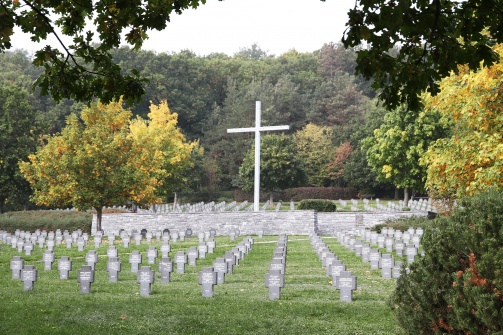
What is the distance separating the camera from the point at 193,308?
1323cm

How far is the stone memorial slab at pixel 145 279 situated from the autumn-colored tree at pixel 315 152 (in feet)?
189

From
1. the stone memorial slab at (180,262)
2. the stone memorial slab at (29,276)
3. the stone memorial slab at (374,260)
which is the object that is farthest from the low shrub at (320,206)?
the stone memorial slab at (29,276)

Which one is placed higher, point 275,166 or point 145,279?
point 275,166

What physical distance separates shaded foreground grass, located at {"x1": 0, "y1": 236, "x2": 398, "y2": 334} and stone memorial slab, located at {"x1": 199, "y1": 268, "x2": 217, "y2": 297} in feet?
0.76

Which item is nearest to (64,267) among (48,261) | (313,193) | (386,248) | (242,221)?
(48,261)

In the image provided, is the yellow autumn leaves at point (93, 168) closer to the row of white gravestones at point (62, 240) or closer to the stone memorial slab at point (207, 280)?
the row of white gravestones at point (62, 240)

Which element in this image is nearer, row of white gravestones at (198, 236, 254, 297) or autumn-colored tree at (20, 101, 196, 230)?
row of white gravestones at (198, 236, 254, 297)

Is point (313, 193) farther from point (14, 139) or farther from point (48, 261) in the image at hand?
point (48, 261)

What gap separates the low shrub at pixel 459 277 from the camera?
7.18 metres

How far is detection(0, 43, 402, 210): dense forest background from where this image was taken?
240 ft

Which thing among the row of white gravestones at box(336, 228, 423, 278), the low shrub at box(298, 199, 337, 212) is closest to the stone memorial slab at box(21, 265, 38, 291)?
the row of white gravestones at box(336, 228, 423, 278)

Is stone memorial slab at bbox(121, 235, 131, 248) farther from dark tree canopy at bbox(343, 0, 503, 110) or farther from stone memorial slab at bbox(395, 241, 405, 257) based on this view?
dark tree canopy at bbox(343, 0, 503, 110)

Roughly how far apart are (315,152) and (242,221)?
3010cm

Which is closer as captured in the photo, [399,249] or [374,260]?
[374,260]
